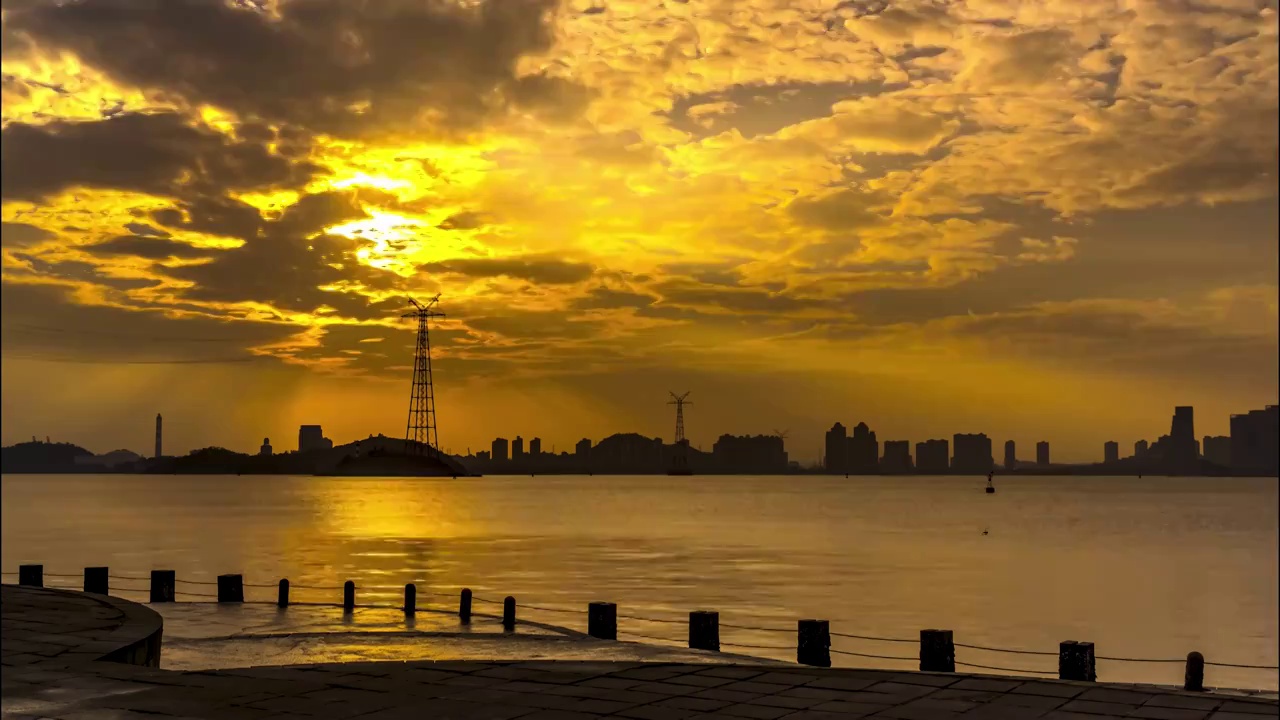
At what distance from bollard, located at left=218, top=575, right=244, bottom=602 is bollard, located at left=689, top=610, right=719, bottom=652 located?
1853 centimetres

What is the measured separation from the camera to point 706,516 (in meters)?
164

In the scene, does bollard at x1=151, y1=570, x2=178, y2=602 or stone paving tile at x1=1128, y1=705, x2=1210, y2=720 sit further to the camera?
bollard at x1=151, y1=570, x2=178, y2=602

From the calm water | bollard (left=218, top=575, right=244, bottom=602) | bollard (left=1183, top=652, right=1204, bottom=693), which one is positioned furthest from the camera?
the calm water

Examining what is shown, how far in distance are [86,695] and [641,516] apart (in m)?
152

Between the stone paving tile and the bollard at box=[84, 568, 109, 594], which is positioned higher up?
the stone paving tile

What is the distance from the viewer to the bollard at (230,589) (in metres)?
38.2

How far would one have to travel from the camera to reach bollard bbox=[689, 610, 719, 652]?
25.4 metres

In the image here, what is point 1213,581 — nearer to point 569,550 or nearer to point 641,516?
point 569,550

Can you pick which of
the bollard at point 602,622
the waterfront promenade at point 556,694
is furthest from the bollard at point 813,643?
the bollard at point 602,622

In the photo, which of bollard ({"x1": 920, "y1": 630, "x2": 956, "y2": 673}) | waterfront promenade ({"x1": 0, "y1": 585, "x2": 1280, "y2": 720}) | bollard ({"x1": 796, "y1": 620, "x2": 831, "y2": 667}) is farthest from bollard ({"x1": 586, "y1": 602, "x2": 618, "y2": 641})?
waterfront promenade ({"x1": 0, "y1": 585, "x2": 1280, "y2": 720})

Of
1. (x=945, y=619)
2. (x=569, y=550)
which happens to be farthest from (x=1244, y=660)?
(x=569, y=550)

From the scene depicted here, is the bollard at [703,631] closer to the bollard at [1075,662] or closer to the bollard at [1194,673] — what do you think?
the bollard at [1075,662]

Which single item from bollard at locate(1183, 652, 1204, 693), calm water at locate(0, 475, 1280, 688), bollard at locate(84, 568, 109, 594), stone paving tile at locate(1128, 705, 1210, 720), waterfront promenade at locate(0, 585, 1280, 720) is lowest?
calm water at locate(0, 475, 1280, 688)

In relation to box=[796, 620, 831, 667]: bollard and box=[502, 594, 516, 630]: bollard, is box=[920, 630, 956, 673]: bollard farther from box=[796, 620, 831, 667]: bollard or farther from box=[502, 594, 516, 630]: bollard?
box=[502, 594, 516, 630]: bollard
